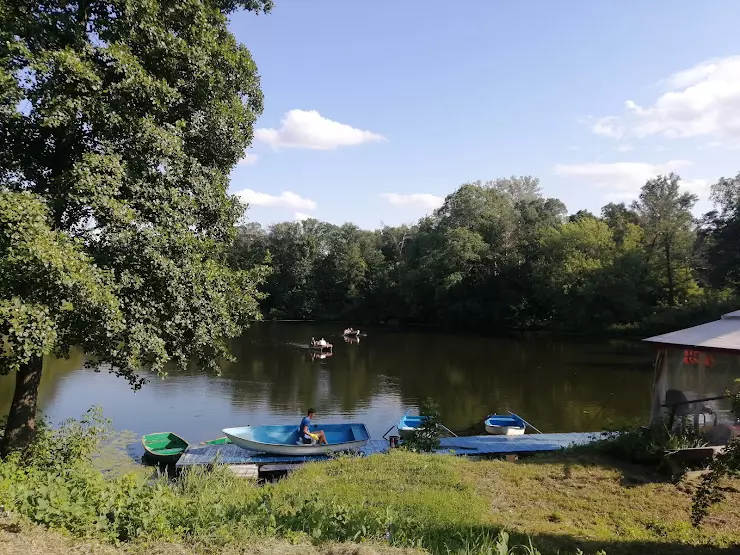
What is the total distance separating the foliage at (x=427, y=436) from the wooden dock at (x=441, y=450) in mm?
374

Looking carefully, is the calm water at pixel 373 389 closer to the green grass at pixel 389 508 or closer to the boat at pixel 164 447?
the boat at pixel 164 447

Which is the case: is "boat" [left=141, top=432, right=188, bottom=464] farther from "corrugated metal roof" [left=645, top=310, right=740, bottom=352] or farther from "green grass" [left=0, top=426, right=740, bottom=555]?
"corrugated metal roof" [left=645, top=310, right=740, bottom=352]

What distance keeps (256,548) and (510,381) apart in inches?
942

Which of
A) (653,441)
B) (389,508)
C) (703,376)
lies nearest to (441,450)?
(653,441)

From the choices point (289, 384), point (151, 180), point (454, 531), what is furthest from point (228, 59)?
point (289, 384)

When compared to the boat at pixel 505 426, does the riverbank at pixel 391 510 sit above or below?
above

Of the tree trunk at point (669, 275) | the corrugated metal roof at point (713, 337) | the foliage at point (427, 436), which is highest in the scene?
the tree trunk at point (669, 275)

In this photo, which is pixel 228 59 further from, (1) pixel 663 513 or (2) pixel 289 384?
(2) pixel 289 384

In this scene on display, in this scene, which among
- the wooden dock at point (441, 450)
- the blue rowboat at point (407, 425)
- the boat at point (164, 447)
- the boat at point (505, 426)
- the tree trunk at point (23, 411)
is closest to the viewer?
the tree trunk at point (23, 411)

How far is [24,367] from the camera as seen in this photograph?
343 inches

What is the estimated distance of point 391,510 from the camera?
7023 millimetres

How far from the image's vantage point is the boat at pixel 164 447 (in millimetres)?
14188

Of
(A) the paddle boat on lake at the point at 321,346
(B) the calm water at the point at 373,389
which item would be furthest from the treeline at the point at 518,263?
(A) the paddle boat on lake at the point at 321,346

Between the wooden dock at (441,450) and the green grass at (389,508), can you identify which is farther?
the wooden dock at (441,450)
